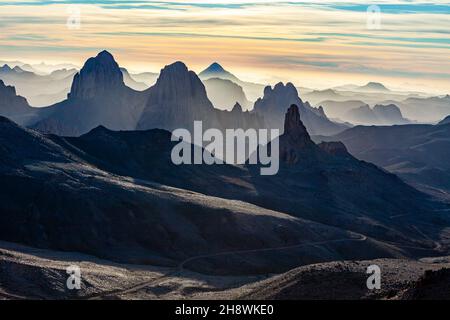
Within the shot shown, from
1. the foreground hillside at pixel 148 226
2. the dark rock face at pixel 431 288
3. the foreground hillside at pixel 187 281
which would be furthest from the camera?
the foreground hillside at pixel 148 226

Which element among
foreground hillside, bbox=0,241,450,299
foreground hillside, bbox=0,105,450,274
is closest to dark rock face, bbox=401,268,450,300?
foreground hillside, bbox=0,241,450,299

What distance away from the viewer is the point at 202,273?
525 feet

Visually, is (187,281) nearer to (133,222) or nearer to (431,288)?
(133,222)

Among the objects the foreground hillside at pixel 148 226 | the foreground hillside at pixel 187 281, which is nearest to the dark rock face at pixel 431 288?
the foreground hillside at pixel 187 281

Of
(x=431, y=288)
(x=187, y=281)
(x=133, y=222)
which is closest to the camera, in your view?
(x=431, y=288)

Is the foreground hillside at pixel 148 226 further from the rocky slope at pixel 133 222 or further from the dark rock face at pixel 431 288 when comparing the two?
the dark rock face at pixel 431 288

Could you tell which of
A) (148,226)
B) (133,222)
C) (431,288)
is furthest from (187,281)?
(431,288)

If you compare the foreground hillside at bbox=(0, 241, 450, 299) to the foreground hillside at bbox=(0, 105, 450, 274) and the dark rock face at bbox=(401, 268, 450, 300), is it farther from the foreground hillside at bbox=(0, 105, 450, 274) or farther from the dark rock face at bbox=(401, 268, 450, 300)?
the foreground hillside at bbox=(0, 105, 450, 274)

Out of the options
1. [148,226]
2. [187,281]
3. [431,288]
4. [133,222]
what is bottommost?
[431,288]

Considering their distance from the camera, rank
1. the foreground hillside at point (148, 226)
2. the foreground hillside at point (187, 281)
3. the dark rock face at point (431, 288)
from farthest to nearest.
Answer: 1. the foreground hillside at point (148, 226)
2. the foreground hillside at point (187, 281)
3. the dark rock face at point (431, 288)

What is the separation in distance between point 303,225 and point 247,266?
31724 mm

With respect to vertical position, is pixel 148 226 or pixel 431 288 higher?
pixel 148 226
